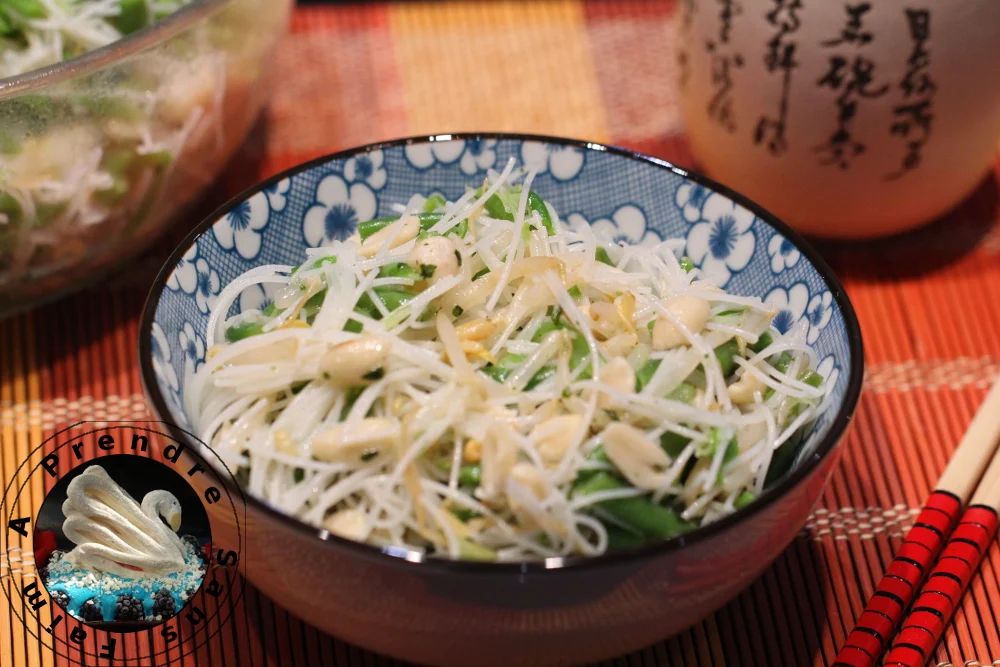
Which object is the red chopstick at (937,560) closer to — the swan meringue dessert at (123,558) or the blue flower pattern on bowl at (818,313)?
the blue flower pattern on bowl at (818,313)

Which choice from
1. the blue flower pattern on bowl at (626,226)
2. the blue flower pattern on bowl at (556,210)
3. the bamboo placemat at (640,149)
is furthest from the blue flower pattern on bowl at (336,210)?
the bamboo placemat at (640,149)

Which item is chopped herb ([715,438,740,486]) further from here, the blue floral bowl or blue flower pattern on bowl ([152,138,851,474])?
blue flower pattern on bowl ([152,138,851,474])

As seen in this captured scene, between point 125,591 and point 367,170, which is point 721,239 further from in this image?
point 125,591

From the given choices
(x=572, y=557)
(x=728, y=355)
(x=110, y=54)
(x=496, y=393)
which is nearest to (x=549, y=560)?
(x=572, y=557)

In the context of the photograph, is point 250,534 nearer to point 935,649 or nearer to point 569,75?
point 935,649

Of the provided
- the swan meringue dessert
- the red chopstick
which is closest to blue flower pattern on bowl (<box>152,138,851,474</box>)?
the swan meringue dessert

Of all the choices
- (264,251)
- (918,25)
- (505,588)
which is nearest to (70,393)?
(264,251)
